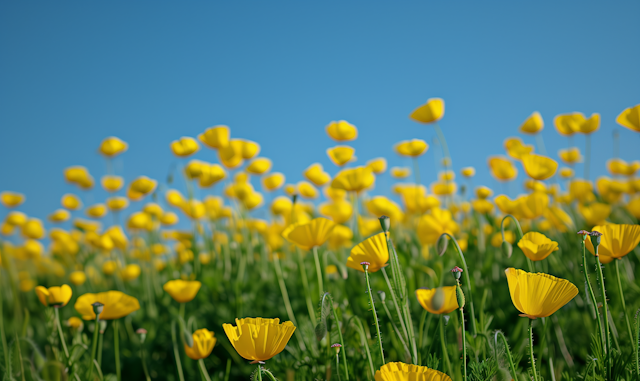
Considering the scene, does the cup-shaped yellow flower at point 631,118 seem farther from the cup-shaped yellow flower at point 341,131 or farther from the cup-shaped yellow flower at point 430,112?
the cup-shaped yellow flower at point 341,131

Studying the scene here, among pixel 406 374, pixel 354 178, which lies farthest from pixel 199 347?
pixel 354 178

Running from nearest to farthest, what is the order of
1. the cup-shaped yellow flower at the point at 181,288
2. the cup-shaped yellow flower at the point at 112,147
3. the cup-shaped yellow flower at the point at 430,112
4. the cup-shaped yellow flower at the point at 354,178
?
the cup-shaped yellow flower at the point at 181,288
the cup-shaped yellow flower at the point at 354,178
the cup-shaped yellow flower at the point at 430,112
the cup-shaped yellow flower at the point at 112,147

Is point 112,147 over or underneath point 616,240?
over

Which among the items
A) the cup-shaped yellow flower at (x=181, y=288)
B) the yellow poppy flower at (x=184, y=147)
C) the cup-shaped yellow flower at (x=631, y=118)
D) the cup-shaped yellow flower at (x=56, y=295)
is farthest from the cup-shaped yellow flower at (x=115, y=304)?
the cup-shaped yellow flower at (x=631, y=118)

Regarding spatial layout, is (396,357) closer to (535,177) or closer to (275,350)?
(275,350)

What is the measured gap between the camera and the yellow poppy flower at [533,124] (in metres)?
2.52

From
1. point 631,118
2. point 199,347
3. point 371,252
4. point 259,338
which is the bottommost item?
point 199,347

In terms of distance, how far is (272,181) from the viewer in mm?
3168

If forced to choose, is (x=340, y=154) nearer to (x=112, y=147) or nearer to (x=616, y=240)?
(x=616, y=240)

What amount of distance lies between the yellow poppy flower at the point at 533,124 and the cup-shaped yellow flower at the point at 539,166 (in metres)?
0.95

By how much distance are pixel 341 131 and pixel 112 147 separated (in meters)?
1.82

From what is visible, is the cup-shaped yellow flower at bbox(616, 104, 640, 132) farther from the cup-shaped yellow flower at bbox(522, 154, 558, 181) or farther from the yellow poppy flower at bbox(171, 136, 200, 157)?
the yellow poppy flower at bbox(171, 136, 200, 157)

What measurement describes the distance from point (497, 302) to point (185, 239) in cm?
208

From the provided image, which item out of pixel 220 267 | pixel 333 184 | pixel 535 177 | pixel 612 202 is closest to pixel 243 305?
pixel 220 267
